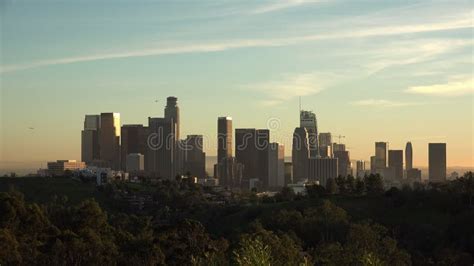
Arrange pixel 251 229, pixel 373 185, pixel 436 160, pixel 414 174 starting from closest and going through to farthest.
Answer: pixel 251 229
pixel 373 185
pixel 436 160
pixel 414 174

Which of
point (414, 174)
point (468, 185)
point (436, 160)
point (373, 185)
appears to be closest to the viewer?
point (468, 185)

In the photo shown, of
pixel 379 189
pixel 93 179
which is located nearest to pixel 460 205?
pixel 379 189

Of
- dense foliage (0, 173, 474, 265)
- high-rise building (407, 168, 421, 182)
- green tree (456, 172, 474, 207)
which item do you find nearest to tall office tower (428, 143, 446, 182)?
high-rise building (407, 168, 421, 182)

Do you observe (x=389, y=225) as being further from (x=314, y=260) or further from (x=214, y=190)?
(x=214, y=190)

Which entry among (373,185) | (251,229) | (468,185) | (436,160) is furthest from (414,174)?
(251,229)

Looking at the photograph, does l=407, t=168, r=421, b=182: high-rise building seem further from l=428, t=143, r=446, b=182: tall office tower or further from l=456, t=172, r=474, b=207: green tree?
l=456, t=172, r=474, b=207: green tree

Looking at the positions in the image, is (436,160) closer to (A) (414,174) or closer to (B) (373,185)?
(A) (414,174)
